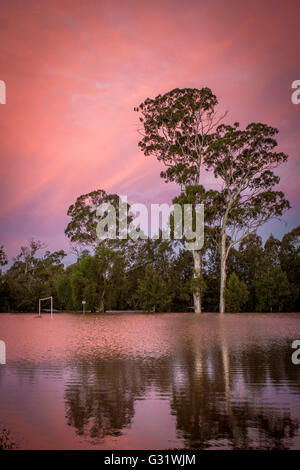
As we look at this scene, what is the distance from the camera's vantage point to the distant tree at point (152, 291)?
4209 centimetres

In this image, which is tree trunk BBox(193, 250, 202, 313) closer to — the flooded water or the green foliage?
the green foliage

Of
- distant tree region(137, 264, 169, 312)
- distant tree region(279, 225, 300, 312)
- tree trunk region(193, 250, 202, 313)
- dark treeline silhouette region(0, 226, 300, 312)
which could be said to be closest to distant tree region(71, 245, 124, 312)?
dark treeline silhouette region(0, 226, 300, 312)

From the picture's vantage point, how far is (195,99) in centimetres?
3816

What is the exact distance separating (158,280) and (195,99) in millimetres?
16198

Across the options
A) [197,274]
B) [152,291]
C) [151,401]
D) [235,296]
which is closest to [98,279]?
[152,291]

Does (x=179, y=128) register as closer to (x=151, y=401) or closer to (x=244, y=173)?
(x=244, y=173)

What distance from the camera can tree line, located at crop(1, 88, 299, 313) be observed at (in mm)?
37778

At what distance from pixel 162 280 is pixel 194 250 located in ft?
20.6

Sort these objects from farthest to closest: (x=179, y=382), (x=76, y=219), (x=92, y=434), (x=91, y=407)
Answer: (x=76, y=219) → (x=179, y=382) → (x=91, y=407) → (x=92, y=434)

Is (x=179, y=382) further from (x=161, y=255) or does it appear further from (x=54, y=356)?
(x=161, y=255)

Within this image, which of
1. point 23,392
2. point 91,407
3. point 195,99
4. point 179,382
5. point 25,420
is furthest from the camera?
point 195,99

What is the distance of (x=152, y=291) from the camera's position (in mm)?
42125
